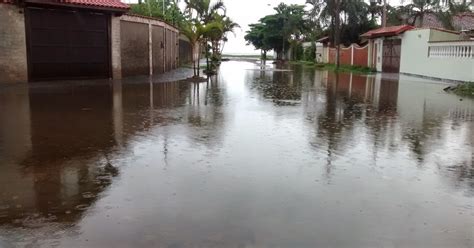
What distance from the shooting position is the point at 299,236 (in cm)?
429

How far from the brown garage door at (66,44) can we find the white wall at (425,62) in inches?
644

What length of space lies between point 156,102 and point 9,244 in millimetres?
9938

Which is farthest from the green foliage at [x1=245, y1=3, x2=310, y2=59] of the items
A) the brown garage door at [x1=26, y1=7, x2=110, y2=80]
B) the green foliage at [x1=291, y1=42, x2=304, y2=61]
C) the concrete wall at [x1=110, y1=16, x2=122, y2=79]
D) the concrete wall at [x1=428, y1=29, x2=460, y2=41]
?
the brown garage door at [x1=26, y1=7, x2=110, y2=80]

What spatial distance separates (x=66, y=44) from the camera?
20359 millimetres

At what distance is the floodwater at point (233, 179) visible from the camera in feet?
14.3

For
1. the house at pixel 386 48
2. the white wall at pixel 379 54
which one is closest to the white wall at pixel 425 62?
the house at pixel 386 48

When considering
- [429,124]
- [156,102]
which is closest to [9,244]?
[429,124]

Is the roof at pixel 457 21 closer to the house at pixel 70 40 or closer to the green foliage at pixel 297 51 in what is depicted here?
the green foliage at pixel 297 51

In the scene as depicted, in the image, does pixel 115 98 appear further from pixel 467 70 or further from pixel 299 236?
pixel 467 70

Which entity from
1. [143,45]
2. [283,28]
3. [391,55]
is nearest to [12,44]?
[143,45]

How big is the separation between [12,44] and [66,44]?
221 cm

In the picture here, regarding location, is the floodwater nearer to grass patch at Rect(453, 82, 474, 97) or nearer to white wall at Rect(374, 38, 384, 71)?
grass patch at Rect(453, 82, 474, 97)

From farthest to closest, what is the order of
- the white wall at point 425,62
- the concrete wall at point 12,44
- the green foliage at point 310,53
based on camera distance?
1. the green foliage at point 310,53
2. the white wall at point 425,62
3. the concrete wall at point 12,44

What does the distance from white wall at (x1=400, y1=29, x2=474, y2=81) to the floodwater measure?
42.1ft
